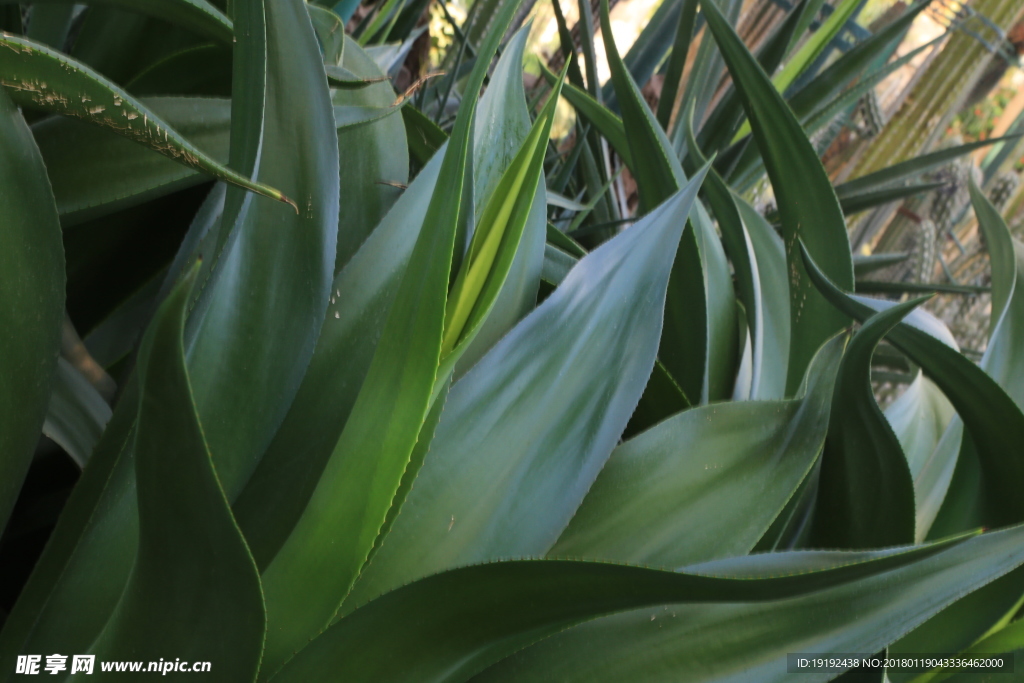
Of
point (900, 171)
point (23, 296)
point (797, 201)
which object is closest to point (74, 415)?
point (23, 296)

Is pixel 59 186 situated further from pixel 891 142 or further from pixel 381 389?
pixel 891 142

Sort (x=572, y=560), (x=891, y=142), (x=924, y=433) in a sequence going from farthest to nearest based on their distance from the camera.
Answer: (x=891, y=142) < (x=924, y=433) < (x=572, y=560)

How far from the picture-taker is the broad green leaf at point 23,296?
0.15m

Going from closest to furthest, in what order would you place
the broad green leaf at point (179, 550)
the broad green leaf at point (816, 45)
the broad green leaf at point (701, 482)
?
the broad green leaf at point (179, 550), the broad green leaf at point (701, 482), the broad green leaf at point (816, 45)

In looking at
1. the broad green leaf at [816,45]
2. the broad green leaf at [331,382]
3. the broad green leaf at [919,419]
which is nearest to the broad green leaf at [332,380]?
the broad green leaf at [331,382]

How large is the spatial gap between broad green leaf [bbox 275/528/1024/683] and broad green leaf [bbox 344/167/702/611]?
27 mm

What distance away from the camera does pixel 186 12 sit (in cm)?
20

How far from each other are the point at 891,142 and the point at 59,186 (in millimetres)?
1365

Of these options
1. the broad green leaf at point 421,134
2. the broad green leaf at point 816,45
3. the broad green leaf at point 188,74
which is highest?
the broad green leaf at point 816,45

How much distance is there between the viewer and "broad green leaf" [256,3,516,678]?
0.14 m

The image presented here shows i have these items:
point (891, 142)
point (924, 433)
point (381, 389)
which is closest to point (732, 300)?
point (924, 433)

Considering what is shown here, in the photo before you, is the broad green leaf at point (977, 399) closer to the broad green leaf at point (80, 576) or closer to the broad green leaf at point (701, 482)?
the broad green leaf at point (701, 482)

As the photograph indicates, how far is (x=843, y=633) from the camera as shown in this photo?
0.54 ft

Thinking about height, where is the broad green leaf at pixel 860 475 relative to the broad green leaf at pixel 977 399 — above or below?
below
